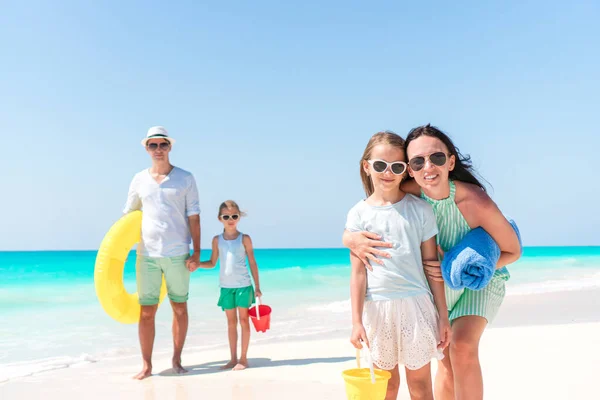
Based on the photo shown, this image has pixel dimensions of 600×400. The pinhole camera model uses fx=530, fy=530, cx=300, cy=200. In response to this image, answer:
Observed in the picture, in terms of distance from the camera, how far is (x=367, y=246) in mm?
2588

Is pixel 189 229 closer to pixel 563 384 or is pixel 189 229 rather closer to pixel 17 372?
pixel 17 372

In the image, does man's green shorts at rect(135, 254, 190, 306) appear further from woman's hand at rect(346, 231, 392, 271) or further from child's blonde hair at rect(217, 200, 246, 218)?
woman's hand at rect(346, 231, 392, 271)

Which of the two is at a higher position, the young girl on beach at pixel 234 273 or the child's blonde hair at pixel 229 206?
the child's blonde hair at pixel 229 206

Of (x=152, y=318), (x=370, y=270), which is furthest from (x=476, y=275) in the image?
(x=152, y=318)

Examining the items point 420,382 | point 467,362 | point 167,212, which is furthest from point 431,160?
point 167,212

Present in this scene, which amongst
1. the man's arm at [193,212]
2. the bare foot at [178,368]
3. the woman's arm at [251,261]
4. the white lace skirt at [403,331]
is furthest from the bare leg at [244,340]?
the white lace skirt at [403,331]

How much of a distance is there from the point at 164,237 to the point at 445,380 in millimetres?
2809

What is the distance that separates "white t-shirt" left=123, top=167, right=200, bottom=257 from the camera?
4.74 metres

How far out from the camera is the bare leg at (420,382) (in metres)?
2.58

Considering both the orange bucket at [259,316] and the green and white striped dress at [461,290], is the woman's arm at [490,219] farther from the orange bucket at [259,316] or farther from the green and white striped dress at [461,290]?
the orange bucket at [259,316]

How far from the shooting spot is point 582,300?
10.5 meters

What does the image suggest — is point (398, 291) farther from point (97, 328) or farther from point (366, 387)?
point (97, 328)

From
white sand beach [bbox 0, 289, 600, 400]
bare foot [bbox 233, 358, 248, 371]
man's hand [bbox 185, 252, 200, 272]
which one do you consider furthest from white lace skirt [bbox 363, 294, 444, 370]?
bare foot [bbox 233, 358, 248, 371]

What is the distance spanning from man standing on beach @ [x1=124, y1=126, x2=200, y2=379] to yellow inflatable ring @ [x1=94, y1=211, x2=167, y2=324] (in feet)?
0.37
